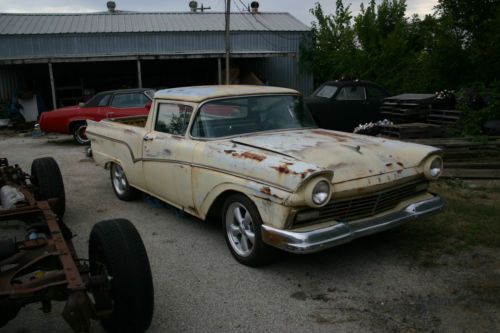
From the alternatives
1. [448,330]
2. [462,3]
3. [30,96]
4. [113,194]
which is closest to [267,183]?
[448,330]

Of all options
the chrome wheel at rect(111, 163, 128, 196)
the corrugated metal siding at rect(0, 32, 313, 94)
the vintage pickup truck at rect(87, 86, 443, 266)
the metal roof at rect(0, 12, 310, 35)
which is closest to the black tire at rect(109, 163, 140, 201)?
the chrome wheel at rect(111, 163, 128, 196)

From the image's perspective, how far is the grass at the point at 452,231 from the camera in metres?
4.33

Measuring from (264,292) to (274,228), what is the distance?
51cm

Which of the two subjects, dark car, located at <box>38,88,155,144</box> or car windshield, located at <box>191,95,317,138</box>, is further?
dark car, located at <box>38,88,155,144</box>

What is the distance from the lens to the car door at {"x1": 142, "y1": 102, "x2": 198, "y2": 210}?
15.6 feet

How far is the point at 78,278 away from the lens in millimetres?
2490

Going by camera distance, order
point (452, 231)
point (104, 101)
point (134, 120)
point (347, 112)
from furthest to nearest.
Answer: point (104, 101), point (347, 112), point (134, 120), point (452, 231)

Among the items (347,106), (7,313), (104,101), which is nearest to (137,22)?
(104,101)

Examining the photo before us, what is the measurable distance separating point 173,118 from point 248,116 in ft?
2.85

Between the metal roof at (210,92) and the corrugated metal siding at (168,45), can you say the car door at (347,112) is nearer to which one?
the metal roof at (210,92)

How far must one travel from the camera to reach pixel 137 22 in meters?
22.5

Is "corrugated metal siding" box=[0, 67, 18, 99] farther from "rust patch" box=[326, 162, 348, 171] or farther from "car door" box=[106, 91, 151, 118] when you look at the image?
"rust patch" box=[326, 162, 348, 171]

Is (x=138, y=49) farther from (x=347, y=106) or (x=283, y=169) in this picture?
(x=283, y=169)

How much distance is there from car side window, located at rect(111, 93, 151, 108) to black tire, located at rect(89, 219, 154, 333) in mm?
9729
